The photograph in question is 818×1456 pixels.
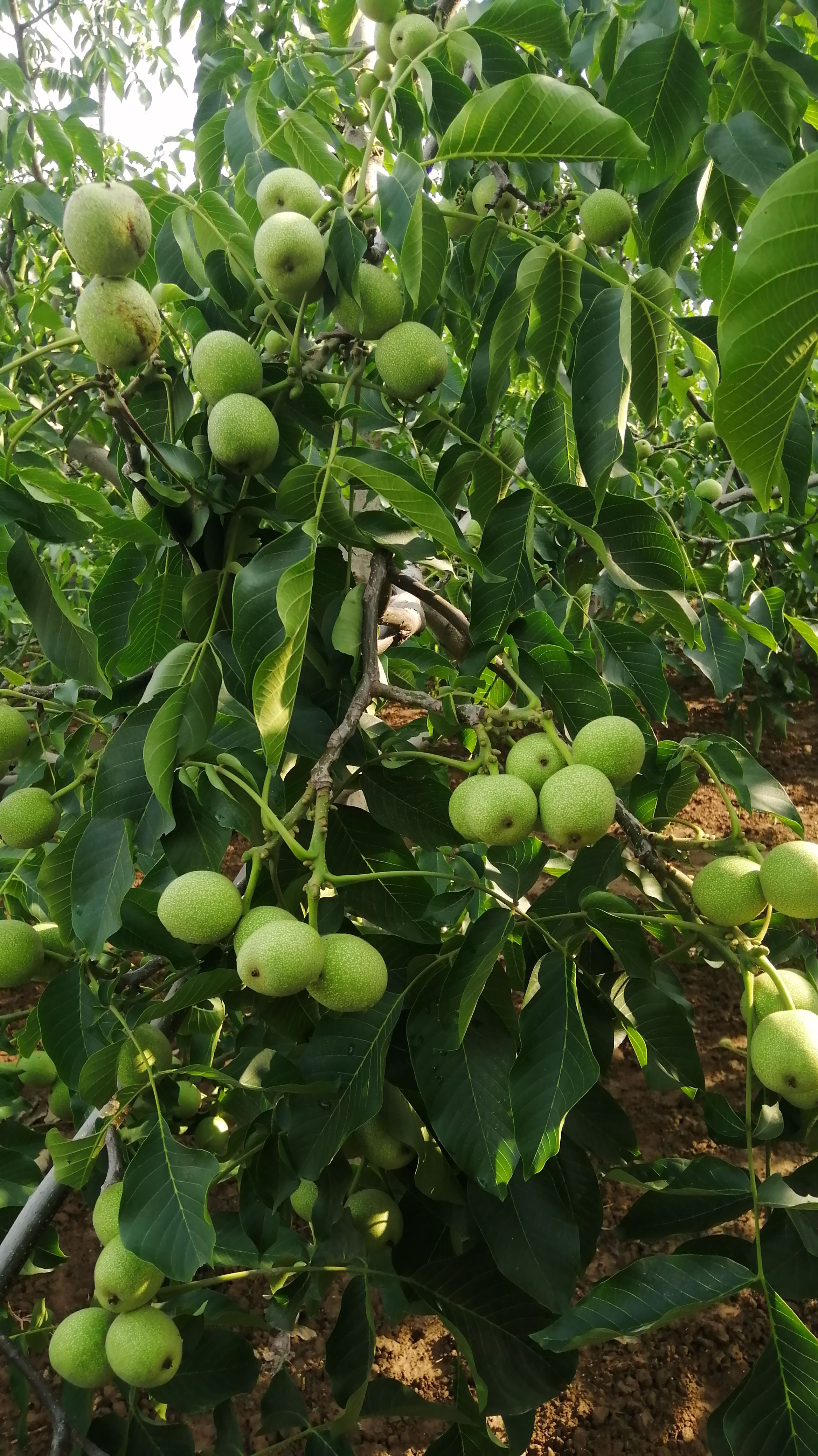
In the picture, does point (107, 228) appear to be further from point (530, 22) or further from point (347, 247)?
point (530, 22)

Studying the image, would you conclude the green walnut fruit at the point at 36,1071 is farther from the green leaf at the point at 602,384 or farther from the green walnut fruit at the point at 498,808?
the green leaf at the point at 602,384

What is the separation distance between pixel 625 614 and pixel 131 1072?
2.67 meters

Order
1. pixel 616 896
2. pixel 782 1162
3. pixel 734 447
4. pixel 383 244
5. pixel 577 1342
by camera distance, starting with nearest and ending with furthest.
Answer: pixel 734 447 → pixel 577 1342 → pixel 616 896 → pixel 383 244 → pixel 782 1162

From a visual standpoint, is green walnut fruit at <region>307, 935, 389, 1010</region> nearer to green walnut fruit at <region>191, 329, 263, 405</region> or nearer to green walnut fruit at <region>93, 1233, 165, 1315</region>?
green walnut fruit at <region>93, 1233, 165, 1315</region>

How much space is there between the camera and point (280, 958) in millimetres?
827

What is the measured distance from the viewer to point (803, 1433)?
930mm

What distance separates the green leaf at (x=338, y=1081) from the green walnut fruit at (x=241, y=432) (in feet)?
2.23

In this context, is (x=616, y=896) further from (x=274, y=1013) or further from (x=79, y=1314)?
(x=79, y=1314)

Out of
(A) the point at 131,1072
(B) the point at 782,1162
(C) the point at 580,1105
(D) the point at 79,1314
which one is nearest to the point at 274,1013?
(A) the point at 131,1072

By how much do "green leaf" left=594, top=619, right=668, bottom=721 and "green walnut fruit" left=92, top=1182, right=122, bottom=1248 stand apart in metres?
0.99

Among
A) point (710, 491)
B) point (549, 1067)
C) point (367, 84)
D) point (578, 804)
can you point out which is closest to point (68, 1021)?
point (549, 1067)

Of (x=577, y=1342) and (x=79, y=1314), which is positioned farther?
(x=79, y=1314)

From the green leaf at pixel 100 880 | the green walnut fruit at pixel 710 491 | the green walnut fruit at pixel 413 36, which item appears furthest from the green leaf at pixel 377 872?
the green walnut fruit at pixel 710 491

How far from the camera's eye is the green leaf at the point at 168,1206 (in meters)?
1.01
